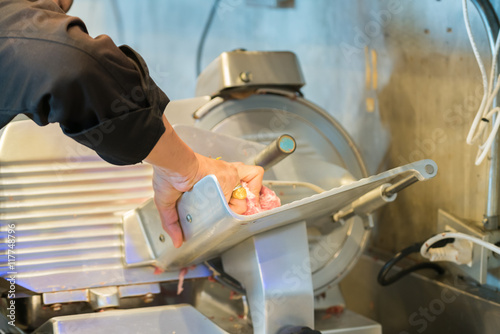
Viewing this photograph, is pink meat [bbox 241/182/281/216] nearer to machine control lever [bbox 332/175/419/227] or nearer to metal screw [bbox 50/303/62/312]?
machine control lever [bbox 332/175/419/227]

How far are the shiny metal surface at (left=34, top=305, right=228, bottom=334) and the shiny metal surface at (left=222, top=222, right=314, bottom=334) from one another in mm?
114

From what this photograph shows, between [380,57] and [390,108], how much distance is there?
177mm

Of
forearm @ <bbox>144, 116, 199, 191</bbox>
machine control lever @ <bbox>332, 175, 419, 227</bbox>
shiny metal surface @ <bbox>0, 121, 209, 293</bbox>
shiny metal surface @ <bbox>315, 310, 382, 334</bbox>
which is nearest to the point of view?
forearm @ <bbox>144, 116, 199, 191</bbox>

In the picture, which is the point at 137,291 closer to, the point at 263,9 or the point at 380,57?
the point at 380,57

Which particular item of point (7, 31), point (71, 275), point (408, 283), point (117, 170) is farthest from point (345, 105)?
point (7, 31)

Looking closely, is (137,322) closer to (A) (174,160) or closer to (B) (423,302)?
(A) (174,160)

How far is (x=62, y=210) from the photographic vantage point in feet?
3.33

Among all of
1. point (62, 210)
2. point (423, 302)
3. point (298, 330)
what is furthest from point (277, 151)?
point (423, 302)

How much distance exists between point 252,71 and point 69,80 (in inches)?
25.1

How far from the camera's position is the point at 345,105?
186 centimetres

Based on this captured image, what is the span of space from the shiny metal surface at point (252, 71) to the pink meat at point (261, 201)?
0.38 meters

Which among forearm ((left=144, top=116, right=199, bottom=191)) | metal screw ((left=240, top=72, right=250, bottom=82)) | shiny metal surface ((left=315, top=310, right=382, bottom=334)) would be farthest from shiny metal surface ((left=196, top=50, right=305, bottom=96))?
shiny metal surface ((left=315, top=310, right=382, bottom=334))

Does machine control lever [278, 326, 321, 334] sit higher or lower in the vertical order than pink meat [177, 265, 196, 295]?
lower

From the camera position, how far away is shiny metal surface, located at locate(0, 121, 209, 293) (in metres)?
0.99
